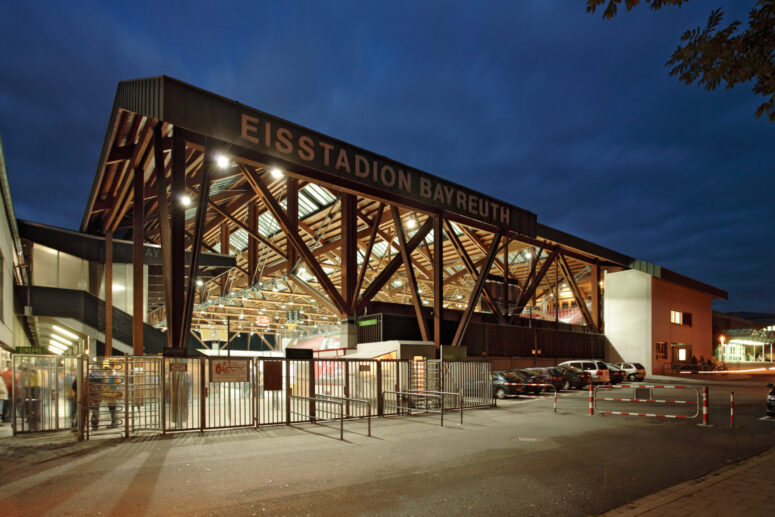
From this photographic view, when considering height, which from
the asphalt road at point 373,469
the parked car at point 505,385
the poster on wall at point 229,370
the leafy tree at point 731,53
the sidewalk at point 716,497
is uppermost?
the leafy tree at point 731,53

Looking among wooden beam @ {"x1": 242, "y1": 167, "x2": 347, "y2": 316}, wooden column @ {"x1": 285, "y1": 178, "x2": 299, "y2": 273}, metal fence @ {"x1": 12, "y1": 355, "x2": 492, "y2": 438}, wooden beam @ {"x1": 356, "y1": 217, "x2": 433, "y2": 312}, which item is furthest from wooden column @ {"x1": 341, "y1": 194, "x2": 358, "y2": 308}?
metal fence @ {"x1": 12, "y1": 355, "x2": 492, "y2": 438}

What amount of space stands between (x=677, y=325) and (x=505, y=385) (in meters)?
30.6

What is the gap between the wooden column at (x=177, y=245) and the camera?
14.7 meters

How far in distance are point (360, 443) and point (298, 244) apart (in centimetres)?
1065

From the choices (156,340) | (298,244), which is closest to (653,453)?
(298,244)

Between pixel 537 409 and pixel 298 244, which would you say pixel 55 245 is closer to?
pixel 298 244

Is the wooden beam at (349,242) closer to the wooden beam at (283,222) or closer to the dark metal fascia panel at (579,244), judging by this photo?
the wooden beam at (283,222)

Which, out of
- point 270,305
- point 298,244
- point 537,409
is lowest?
point 537,409

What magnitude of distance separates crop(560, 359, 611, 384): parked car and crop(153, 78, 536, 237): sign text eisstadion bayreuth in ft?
41.4

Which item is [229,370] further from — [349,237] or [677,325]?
[677,325]

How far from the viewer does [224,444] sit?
11.4 metres

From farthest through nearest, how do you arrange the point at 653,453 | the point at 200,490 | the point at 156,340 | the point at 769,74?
the point at 156,340, the point at 653,453, the point at 200,490, the point at 769,74

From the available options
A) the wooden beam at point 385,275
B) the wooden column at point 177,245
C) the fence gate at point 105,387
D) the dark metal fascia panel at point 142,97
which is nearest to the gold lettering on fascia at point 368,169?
the wooden beam at point 385,275

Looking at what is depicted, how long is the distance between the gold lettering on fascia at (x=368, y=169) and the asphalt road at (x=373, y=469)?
355 inches
